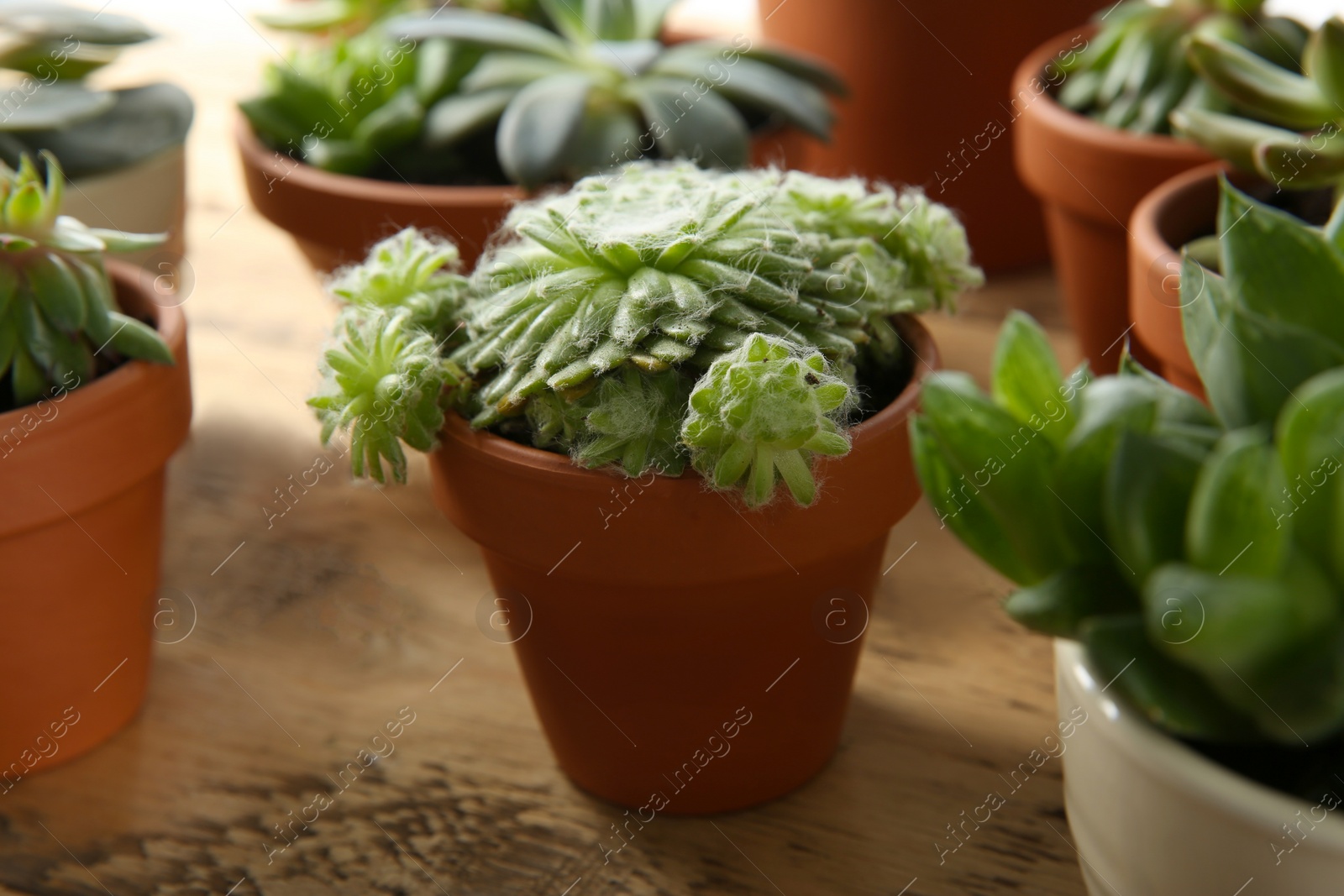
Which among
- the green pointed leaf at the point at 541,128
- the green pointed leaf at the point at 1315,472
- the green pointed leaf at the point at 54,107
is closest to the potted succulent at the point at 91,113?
the green pointed leaf at the point at 54,107

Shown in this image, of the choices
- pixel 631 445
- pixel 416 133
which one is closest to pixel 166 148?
pixel 416 133

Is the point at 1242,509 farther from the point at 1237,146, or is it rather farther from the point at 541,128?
the point at 541,128

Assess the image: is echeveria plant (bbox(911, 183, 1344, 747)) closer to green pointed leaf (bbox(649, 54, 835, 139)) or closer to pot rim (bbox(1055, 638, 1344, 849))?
pot rim (bbox(1055, 638, 1344, 849))

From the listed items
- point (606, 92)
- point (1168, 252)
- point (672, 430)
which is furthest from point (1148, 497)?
point (606, 92)

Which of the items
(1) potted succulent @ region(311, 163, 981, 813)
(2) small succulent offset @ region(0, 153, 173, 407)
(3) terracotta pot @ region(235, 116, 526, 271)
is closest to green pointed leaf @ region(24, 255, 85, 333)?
(2) small succulent offset @ region(0, 153, 173, 407)

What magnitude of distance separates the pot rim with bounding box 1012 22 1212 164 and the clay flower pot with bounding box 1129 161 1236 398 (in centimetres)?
2

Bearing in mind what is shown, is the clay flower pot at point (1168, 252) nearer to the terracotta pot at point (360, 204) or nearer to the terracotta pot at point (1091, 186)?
the terracotta pot at point (1091, 186)

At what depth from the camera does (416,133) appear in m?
1.03

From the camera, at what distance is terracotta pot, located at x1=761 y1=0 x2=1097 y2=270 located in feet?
3.81

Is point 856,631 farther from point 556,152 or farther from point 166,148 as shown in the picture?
point 166,148

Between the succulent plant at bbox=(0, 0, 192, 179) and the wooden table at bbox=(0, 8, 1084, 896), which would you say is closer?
the wooden table at bbox=(0, 8, 1084, 896)

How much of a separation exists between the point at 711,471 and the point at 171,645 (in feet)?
1.59

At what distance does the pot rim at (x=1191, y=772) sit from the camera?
38 centimetres

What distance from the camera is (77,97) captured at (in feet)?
2.94
